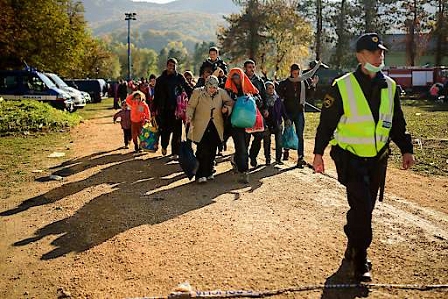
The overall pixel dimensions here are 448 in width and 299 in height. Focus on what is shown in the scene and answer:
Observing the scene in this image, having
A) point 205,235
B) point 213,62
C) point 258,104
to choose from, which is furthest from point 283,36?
point 205,235

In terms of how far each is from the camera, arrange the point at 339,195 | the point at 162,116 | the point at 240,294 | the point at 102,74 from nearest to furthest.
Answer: the point at 240,294 < the point at 339,195 < the point at 162,116 < the point at 102,74

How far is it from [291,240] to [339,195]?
2.12 m

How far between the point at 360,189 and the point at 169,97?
6325 millimetres

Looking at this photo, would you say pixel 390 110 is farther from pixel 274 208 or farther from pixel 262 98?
pixel 262 98

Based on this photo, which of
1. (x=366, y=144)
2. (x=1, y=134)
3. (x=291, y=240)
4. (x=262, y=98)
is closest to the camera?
(x=366, y=144)

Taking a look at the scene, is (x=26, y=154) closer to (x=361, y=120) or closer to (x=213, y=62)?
(x=213, y=62)

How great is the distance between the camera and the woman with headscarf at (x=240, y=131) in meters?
7.95

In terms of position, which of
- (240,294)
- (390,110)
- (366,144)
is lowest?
(240,294)

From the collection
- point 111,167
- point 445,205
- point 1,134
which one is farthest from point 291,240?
point 1,134

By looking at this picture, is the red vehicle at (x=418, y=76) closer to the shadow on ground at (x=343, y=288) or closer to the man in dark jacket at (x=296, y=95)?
the man in dark jacket at (x=296, y=95)

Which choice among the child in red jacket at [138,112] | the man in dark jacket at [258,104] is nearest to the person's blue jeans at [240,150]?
the man in dark jacket at [258,104]

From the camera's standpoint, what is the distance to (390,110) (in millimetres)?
4266

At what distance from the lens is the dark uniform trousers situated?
4.20m

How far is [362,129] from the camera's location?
4.21 metres
